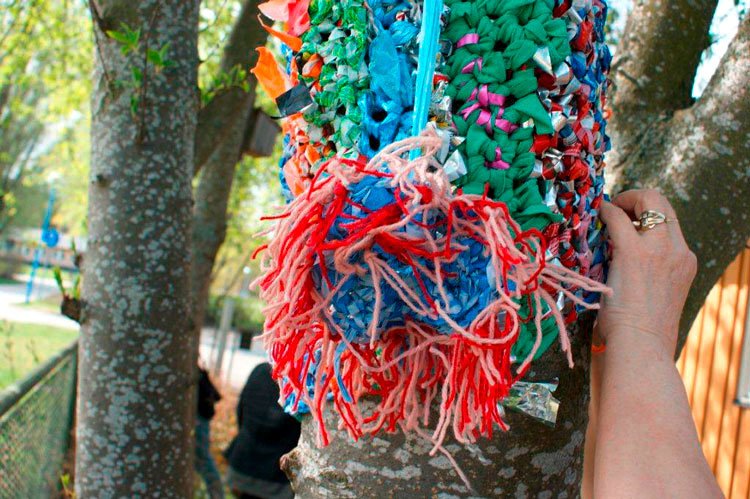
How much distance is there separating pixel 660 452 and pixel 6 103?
14873 millimetres

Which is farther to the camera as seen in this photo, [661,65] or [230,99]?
[230,99]

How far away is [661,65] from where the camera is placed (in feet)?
5.32

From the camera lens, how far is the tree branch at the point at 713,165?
1.42m

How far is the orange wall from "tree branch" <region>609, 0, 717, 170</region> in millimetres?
3883

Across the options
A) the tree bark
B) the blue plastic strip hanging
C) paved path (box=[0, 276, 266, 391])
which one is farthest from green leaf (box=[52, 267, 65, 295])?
paved path (box=[0, 276, 266, 391])

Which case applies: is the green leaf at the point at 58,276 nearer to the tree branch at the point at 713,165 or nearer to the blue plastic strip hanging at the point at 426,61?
the blue plastic strip hanging at the point at 426,61

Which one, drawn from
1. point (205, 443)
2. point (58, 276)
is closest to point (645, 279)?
point (58, 276)

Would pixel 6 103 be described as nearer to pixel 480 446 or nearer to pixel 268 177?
pixel 268 177

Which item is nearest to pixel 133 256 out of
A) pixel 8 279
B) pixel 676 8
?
pixel 676 8

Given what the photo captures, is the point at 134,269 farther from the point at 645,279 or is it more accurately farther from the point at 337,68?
the point at 645,279

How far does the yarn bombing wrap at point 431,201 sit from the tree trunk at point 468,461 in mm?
81

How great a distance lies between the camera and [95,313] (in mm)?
1894

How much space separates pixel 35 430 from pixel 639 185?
2.92 metres

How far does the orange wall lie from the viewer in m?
4.77
